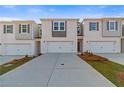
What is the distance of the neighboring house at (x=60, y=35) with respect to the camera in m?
36.2

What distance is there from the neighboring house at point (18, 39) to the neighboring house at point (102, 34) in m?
7.71

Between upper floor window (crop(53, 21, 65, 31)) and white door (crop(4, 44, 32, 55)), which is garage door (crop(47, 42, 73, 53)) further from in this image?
white door (crop(4, 44, 32, 55))

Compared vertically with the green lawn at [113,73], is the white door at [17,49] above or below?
above

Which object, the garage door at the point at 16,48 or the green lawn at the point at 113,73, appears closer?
the green lawn at the point at 113,73

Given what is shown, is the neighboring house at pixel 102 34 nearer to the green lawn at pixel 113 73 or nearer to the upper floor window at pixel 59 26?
the upper floor window at pixel 59 26

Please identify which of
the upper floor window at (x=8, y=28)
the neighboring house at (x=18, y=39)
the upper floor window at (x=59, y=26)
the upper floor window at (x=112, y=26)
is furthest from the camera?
the upper floor window at (x=8, y=28)

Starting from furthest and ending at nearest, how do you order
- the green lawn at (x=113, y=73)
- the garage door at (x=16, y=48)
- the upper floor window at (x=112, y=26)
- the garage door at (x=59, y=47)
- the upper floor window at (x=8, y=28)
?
the upper floor window at (x=8, y=28), the garage door at (x=16, y=48), the upper floor window at (x=112, y=26), the garage door at (x=59, y=47), the green lawn at (x=113, y=73)

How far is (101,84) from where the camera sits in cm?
1063

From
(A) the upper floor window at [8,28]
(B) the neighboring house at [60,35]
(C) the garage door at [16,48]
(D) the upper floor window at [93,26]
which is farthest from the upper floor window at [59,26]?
(A) the upper floor window at [8,28]

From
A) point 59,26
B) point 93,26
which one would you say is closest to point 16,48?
point 59,26

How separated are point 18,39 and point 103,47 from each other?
40.5 feet

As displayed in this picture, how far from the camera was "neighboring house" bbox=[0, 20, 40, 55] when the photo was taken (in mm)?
36844
